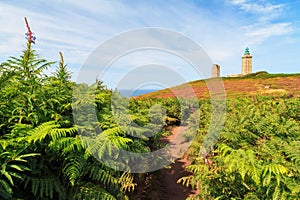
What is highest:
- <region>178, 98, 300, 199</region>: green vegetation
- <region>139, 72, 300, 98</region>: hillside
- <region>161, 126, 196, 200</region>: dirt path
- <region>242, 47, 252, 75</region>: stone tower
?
<region>242, 47, 252, 75</region>: stone tower

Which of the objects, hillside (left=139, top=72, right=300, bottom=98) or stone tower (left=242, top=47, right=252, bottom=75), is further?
stone tower (left=242, top=47, right=252, bottom=75)

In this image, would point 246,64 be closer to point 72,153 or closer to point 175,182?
point 175,182

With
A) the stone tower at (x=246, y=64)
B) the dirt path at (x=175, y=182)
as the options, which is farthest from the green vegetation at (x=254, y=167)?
the stone tower at (x=246, y=64)

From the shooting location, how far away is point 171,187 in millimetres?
4742

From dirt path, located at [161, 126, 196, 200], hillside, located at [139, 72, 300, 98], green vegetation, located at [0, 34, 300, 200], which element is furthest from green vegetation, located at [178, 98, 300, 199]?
hillside, located at [139, 72, 300, 98]

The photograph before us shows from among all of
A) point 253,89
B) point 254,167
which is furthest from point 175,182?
point 253,89

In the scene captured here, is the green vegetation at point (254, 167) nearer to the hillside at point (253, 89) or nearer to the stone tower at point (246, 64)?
the hillside at point (253, 89)

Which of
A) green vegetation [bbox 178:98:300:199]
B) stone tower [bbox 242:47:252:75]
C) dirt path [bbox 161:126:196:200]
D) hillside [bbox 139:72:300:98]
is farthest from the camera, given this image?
stone tower [bbox 242:47:252:75]

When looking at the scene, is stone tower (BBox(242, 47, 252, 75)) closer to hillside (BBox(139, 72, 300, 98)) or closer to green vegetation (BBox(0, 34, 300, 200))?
hillside (BBox(139, 72, 300, 98))

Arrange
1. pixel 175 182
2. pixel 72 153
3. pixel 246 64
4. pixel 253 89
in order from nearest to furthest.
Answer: pixel 72 153 → pixel 175 182 → pixel 253 89 → pixel 246 64

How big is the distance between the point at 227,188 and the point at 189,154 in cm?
270

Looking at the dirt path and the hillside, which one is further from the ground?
the hillside

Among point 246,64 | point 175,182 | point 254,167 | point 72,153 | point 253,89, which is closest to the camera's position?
point 254,167

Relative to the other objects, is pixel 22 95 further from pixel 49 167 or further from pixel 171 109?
pixel 171 109
